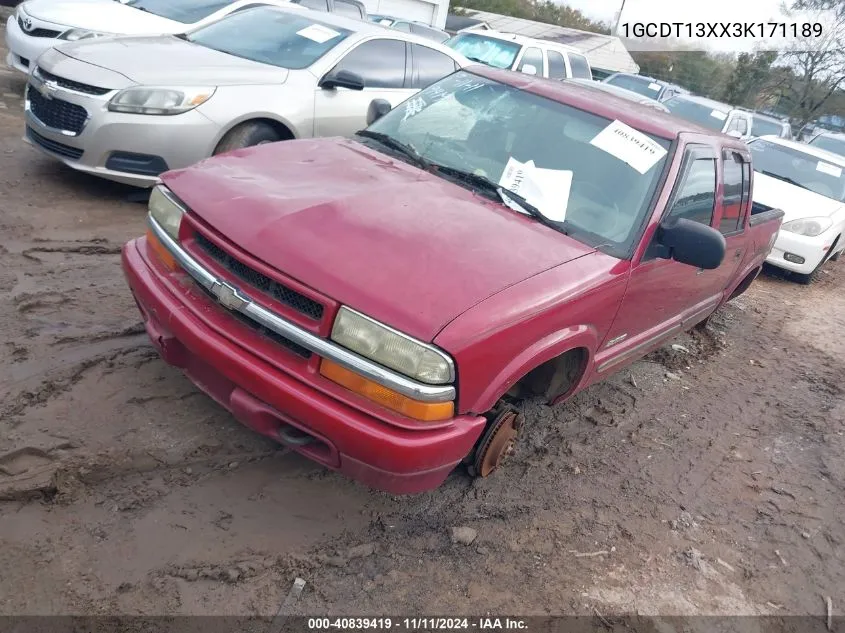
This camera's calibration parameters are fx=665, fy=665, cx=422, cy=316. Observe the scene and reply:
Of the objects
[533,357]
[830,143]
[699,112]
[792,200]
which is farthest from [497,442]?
[830,143]

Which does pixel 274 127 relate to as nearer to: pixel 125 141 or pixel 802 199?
pixel 125 141

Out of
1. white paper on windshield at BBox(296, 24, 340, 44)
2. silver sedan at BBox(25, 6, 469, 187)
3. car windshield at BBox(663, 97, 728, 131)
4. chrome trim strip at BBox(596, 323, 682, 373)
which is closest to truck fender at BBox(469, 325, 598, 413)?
chrome trim strip at BBox(596, 323, 682, 373)

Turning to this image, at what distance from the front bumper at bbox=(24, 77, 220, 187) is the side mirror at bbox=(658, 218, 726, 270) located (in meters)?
3.48

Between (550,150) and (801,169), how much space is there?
6.93 m

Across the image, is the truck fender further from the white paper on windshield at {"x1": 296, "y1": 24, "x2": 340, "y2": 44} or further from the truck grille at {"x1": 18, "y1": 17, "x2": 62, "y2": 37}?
the truck grille at {"x1": 18, "y1": 17, "x2": 62, "y2": 37}

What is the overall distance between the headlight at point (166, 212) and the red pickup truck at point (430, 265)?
0.03ft

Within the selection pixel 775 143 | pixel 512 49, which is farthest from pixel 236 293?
pixel 512 49

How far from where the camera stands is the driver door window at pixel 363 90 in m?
5.68

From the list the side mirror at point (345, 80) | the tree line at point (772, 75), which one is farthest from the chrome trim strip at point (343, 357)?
the tree line at point (772, 75)

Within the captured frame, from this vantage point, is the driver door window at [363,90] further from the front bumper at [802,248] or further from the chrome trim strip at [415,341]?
the front bumper at [802,248]

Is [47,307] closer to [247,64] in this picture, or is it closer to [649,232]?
[247,64]

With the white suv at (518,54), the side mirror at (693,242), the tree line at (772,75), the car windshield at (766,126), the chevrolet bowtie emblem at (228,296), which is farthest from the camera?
the tree line at (772,75)

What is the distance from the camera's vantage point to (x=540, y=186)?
321 cm

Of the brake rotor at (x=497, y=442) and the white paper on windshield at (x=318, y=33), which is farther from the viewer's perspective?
the white paper on windshield at (x=318, y=33)
